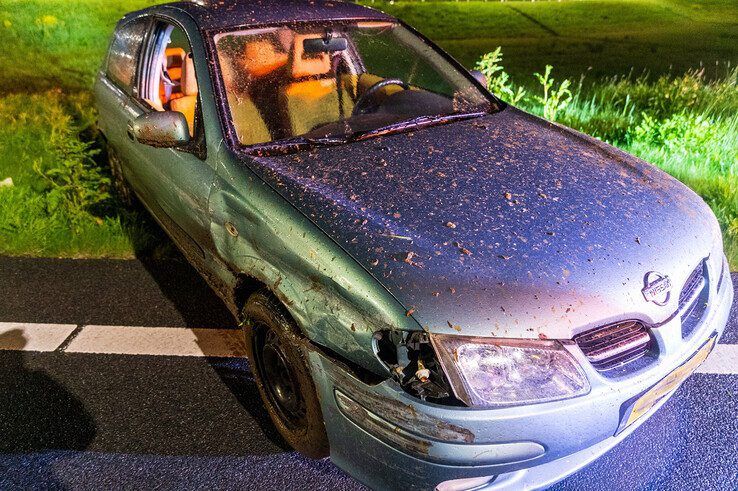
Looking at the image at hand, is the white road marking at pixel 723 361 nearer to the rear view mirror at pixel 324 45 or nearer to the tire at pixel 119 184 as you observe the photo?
the rear view mirror at pixel 324 45

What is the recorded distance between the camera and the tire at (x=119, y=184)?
13.7 ft

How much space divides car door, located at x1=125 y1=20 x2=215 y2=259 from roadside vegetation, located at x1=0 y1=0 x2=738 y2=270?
737 millimetres

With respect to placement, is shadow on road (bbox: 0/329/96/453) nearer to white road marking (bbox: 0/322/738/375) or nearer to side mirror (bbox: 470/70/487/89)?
white road marking (bbox: 0/322/738/375)

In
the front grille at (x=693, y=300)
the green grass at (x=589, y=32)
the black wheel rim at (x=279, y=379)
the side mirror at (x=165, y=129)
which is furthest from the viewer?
the green grass at (x=589, y=32)

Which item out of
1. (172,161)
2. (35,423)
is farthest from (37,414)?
(172,161)

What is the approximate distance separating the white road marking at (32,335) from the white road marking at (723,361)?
316 cm

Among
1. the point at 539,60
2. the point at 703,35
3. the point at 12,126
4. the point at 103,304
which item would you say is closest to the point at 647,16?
the point at 703,35

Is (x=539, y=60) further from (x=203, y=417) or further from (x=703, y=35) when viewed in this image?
(x=203, y=417)

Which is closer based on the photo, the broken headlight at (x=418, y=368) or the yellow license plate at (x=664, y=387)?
the broken headlight at (x=418, y=368)

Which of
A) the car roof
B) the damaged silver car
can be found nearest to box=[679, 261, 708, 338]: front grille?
the damaged silver car

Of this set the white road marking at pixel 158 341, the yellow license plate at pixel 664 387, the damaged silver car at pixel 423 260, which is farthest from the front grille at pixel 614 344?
the white road marking at pixel 158 341

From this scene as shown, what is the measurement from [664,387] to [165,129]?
2.18m

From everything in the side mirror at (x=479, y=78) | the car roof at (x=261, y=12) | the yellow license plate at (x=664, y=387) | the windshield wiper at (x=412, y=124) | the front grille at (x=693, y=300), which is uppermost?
the car roof at (x=261, y=12)

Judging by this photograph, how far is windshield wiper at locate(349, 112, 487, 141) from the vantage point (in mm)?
2701
